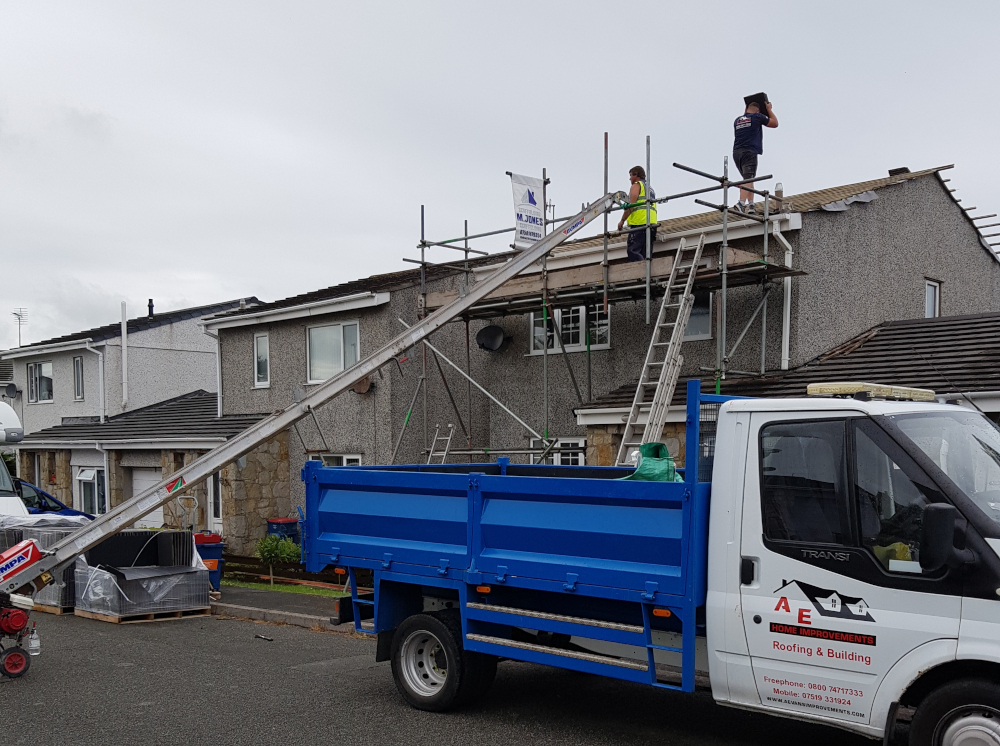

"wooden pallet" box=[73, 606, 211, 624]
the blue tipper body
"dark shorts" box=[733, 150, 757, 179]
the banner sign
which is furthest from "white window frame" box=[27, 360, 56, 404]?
the blue tipper body

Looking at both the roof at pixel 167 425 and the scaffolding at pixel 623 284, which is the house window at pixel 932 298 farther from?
the roof at pixel 167 425

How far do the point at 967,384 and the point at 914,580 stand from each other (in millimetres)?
7159

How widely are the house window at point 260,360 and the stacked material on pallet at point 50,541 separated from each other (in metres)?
7.34

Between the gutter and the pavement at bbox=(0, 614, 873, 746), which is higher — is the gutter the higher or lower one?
the higher one

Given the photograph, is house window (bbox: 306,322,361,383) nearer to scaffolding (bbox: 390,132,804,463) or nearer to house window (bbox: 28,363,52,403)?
scaffolding (bbox: 390,132,804,463)

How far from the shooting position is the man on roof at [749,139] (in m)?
13.1

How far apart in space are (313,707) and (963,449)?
512cm

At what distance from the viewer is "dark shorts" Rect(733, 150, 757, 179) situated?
520 inches

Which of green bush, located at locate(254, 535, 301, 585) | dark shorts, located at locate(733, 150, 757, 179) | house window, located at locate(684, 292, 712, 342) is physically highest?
dark shorts, located at locate(733, 150, 757, 179)

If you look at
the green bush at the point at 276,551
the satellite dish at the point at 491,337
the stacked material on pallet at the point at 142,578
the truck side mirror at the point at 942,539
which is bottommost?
the green bush at the point at 276,551

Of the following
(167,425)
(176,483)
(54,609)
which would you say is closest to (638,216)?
(176,483)

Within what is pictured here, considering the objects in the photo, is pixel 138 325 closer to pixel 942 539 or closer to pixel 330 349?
pixel 330 349

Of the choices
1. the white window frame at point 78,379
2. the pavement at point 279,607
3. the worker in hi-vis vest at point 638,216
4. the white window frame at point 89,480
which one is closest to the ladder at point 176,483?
the pavement at point 279,607

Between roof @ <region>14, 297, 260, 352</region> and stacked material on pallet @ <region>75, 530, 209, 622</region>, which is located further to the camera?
roof @ <region>14, 297, 260, 352</region>
